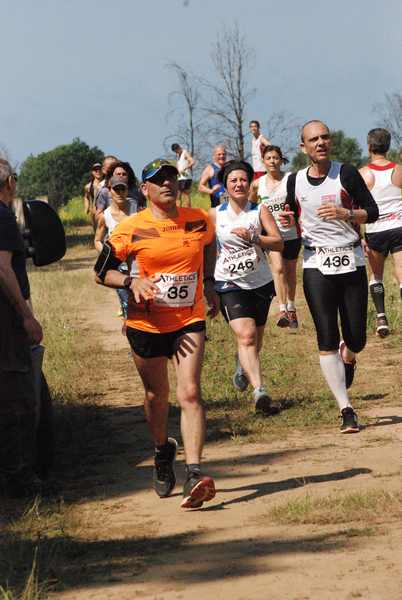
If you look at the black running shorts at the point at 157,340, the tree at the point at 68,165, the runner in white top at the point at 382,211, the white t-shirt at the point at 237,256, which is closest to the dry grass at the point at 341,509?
the black running shorts at the point at 157,340

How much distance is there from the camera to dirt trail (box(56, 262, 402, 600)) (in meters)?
5.48

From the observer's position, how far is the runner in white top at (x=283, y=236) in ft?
45.8

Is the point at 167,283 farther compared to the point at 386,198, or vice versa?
the point at 386,198

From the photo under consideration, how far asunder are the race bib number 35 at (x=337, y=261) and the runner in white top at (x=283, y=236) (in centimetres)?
447

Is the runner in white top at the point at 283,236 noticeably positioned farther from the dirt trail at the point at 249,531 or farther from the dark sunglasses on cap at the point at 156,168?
the dark sunglasses on cap at the point at 156,168

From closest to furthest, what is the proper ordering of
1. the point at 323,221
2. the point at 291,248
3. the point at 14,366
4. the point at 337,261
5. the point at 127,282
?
the point at 127,282 → the point at 14,366 → the point at 337,261 → the point at 323,221 → the point at 291,248

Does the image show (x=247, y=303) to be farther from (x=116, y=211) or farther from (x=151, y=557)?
(x=151, y=557)

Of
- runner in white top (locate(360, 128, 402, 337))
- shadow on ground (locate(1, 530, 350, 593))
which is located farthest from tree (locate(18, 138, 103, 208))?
shadow on ground (locate(1, 530, 350, 593))

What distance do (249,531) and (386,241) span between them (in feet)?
24.1

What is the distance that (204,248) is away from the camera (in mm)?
7699

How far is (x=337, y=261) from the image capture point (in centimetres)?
911

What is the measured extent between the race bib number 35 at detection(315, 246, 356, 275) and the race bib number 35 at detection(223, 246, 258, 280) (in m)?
1.11

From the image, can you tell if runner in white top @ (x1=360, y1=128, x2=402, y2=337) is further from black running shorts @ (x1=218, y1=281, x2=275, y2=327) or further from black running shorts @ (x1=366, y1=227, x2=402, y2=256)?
black running shorts @ (x1=218, y1=281, x2=275, y2=327)

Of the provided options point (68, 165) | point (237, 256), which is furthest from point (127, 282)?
point (68, 165)
